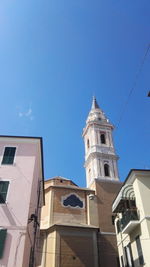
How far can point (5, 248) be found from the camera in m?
12.7

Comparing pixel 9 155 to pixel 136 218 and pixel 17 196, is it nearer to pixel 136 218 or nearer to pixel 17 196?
pixel 17 196

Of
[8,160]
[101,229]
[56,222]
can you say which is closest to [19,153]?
[8,160]

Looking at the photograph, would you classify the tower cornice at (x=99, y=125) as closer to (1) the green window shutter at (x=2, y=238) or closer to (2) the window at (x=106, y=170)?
(2) the window at (x=106, y=170)

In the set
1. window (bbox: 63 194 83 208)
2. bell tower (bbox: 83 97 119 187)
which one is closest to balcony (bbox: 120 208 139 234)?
window (bbox: 63 194 83 208)

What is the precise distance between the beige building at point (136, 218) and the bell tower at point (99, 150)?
1685 centimetres

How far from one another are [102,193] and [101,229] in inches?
207

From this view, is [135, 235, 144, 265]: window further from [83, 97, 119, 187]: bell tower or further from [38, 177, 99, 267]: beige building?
[83, 97, 119, 187]: bell tower

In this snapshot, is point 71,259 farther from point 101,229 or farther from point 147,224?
point 147,224

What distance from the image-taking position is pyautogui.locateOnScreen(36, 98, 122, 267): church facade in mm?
25094

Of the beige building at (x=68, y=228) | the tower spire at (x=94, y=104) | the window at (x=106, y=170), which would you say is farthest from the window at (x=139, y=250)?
the tower spire at (x=94, y=104)

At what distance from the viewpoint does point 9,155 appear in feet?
55.7

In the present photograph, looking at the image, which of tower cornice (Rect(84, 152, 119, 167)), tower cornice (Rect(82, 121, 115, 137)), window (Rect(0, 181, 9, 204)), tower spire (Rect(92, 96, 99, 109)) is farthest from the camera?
tower spire (Rect(92, 96, 99, 109))

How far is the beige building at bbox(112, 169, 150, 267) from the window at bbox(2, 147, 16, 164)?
8641mm

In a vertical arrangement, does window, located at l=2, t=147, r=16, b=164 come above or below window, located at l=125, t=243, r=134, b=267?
above
